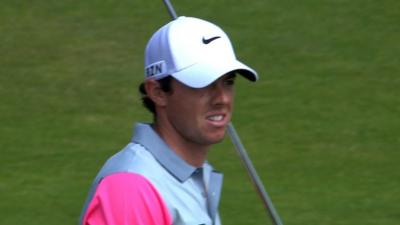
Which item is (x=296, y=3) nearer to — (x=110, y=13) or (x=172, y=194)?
(x=110, y=13)

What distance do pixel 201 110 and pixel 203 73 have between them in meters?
0.11

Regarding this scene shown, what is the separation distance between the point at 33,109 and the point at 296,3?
2928 millimetres

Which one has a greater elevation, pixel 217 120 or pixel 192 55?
pixel 192 55

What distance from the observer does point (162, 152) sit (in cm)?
318

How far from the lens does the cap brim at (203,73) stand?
3.10m

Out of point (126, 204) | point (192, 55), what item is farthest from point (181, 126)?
point (126, 204)

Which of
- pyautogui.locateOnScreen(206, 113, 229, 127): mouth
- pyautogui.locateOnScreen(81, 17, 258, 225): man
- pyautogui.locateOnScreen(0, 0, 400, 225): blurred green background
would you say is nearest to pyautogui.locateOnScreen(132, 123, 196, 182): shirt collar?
pyautogui.locateOnScreen(81, 17, 258, 225): man

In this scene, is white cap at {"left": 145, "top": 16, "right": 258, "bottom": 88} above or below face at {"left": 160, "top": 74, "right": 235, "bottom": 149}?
above

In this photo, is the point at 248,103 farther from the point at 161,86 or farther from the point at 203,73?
the point at 203,73

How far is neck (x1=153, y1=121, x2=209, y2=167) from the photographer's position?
3225 millimetres

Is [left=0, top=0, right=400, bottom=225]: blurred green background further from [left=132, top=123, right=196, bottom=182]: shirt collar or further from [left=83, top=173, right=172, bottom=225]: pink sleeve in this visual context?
[left=83, top=173, right=172, bottom=225]: pink sleeve

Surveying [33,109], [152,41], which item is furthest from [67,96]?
[152,41]

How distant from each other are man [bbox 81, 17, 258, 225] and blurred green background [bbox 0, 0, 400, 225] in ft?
14.3

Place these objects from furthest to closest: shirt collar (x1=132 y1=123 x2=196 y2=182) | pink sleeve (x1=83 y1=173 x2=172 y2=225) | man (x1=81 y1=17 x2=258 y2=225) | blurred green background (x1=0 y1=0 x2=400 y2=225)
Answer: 1. blurred green background (x1=0 y1=0 x2=400 y2=225)
2. shirt collar (x1=132 y1=123 x2=196 y2=182)
3. man (x1=81 y1=17 x2=258 y2=225)
4. pink sleeve (x1=83 y1=173 x2=172 y2=225)
